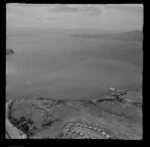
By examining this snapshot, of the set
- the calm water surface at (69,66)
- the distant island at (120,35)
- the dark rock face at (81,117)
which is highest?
the distant island at (120,35)

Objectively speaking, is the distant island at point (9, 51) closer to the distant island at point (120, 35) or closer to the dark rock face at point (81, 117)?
the dark rock face at point (81, 117)

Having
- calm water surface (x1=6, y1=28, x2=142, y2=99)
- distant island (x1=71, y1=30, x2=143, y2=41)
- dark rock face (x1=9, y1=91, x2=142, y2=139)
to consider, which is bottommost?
dark rock face (x1=9, y1=91, x2=142, y2=139)

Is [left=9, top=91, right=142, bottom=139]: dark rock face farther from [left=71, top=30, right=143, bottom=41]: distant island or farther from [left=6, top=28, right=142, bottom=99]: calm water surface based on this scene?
[left=71, top=30, right=143, bottom=41]: distant island

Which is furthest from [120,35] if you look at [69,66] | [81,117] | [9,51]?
[9,51]

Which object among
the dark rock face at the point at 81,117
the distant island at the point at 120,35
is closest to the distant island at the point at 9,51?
the dark rock face at the point at 81,117

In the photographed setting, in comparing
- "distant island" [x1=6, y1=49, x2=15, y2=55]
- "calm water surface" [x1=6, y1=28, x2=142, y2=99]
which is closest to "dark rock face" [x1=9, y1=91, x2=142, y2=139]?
"calm water surface" [x1=6, y1=28, x2=142, y2=99]

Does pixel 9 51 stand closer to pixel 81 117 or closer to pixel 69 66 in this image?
pixel 69 66
